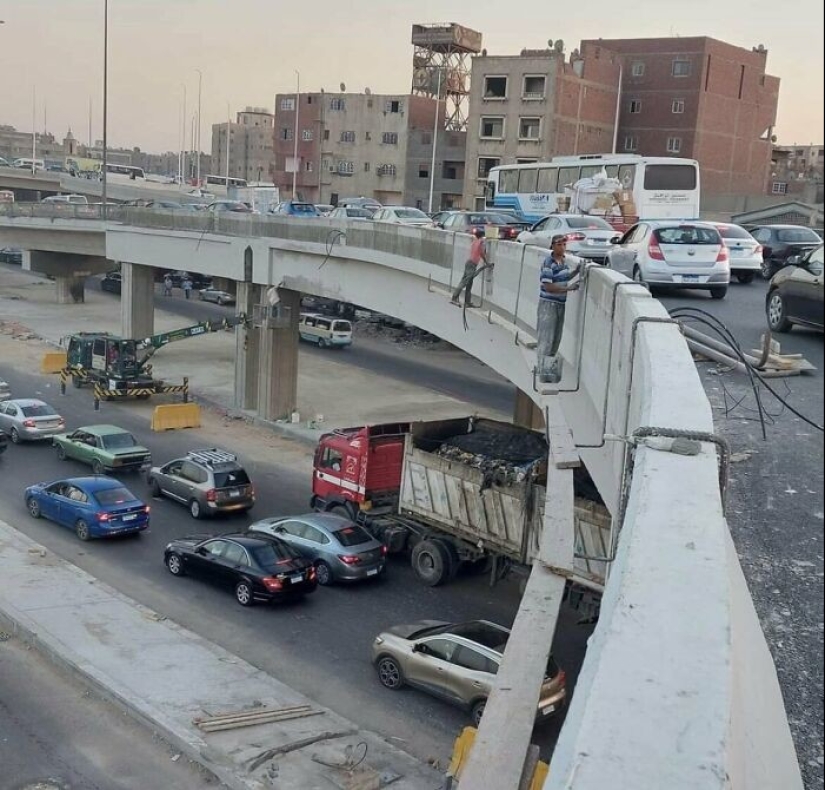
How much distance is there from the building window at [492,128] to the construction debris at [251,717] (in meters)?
54.7

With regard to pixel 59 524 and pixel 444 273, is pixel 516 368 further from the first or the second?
pixel 59 524

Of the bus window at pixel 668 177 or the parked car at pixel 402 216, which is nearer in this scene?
the bus window at pixel 668 177

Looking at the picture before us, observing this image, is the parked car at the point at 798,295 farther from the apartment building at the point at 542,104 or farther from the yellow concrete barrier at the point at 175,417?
the apartment building at the point at 542,104

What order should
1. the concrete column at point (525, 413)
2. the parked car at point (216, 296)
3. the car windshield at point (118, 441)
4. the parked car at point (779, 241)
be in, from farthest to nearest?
1. the parked car at point (216, 296)
2. the concrete column at point (525, 413)
3. the car windshield at point (118, 441)
4. the parked car at point (779, 241)

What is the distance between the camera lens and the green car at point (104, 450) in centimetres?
2457

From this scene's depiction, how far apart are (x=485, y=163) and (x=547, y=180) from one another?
88.1 feet

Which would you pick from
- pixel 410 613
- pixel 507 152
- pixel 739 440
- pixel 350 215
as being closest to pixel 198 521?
pixel 410 613

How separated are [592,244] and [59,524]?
12877 mm

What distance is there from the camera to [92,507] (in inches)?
770

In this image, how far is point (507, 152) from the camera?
62500 mm

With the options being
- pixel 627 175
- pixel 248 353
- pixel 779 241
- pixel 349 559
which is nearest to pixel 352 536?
pixel 349 559

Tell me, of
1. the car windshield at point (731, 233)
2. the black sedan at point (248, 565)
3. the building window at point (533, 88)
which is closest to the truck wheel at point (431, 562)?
the black sedan at point (248, 565)

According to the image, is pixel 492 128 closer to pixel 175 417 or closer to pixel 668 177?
pixel 668 177

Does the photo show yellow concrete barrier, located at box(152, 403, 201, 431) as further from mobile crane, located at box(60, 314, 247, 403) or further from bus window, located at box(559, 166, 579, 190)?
bus window, located at box(559, 166, 579, 190)
